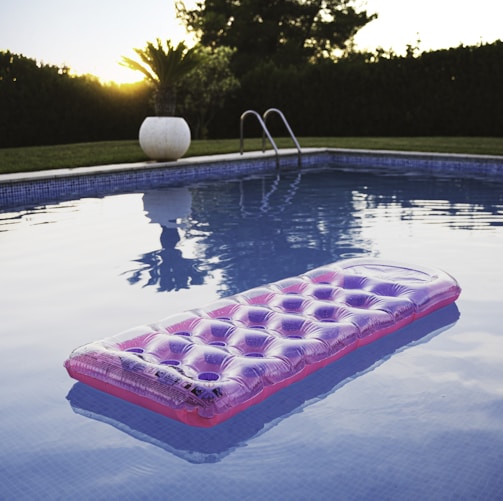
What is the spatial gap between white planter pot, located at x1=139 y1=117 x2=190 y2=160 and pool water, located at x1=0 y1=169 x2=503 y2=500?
422 centimetres

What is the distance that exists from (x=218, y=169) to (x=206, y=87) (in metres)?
7.59

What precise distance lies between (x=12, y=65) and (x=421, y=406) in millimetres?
15378

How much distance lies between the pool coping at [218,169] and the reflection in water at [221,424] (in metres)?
6.12

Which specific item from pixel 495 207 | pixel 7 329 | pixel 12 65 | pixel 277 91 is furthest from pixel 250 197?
pixel 277 91

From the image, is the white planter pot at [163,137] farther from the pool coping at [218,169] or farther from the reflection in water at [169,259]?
the reflection in water at [169,259]

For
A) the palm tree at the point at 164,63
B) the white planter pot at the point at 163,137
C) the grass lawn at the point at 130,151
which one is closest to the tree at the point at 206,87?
the grass lawn at the point at 130,151

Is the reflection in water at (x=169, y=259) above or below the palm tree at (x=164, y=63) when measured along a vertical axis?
below

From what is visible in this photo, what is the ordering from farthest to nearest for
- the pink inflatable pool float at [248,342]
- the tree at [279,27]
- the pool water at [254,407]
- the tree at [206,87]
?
the tree at [279,27]
the tree at [206,87]
the pink inflatable pool float at [248,342]
the pool water at [254,407]

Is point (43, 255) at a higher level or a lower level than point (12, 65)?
lower

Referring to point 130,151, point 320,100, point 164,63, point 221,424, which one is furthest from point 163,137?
point 320,100

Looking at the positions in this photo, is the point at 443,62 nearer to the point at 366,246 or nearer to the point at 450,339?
the point at 366,246

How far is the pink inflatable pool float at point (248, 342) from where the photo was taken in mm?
2721

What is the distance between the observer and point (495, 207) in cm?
812

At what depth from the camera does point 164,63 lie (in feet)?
38.1
